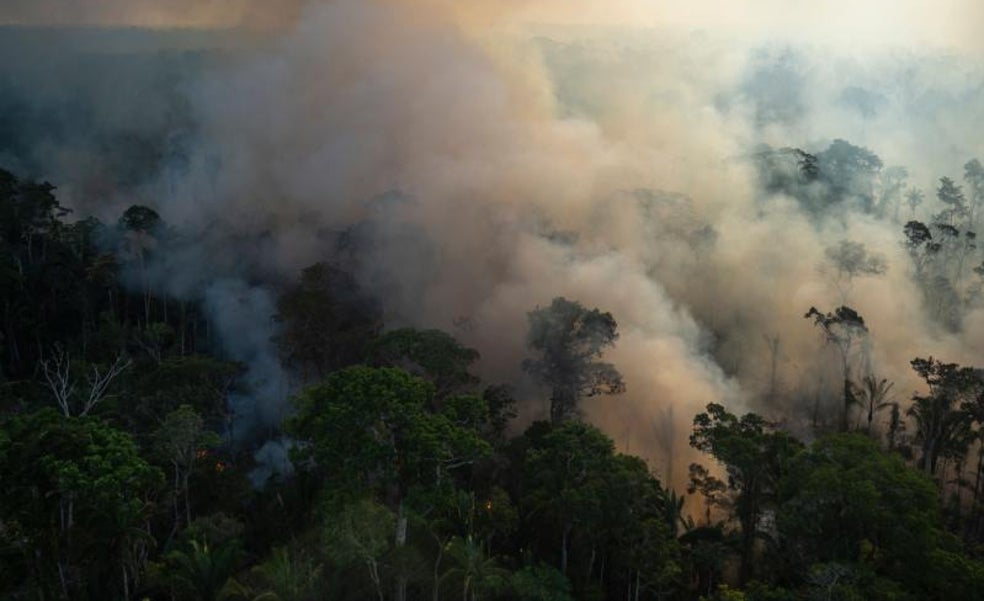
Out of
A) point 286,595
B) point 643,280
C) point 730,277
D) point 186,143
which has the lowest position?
point 286,595

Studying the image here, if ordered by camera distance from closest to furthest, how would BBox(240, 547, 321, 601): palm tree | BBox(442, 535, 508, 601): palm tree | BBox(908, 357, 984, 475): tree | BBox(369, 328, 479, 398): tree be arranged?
BBox(240, 547, 321, 601): palm tree → BBox(442, 535, 508, 601): palm tree → BBox(908, 357, 984, 475): tree → BBox(369, 328, 479, 398): tree

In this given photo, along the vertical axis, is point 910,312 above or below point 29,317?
above

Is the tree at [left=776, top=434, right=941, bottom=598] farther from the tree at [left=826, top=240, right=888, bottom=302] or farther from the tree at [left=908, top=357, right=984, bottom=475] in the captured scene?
the tree at [left=826, top=240, right=888, bottom=302]

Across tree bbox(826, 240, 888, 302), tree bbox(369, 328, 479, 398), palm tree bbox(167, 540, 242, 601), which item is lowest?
palm tree bbox(167, 540, 242, 601)

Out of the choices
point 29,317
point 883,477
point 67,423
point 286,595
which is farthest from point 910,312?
point 29,317

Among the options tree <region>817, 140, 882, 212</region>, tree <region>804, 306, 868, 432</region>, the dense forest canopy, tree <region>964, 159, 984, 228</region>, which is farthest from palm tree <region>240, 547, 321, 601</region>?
tree <region>964, 159, 984, 228</region>

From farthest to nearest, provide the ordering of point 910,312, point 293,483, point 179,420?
point 910,312
point 293,483
point 179,420

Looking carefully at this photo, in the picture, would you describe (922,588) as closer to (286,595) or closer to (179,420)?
(286,595)

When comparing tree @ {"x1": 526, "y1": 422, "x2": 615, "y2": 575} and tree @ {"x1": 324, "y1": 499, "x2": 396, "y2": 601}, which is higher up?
tree @ {"x1": 526, "y1": 422, "x2": 615, "y2": 575}
